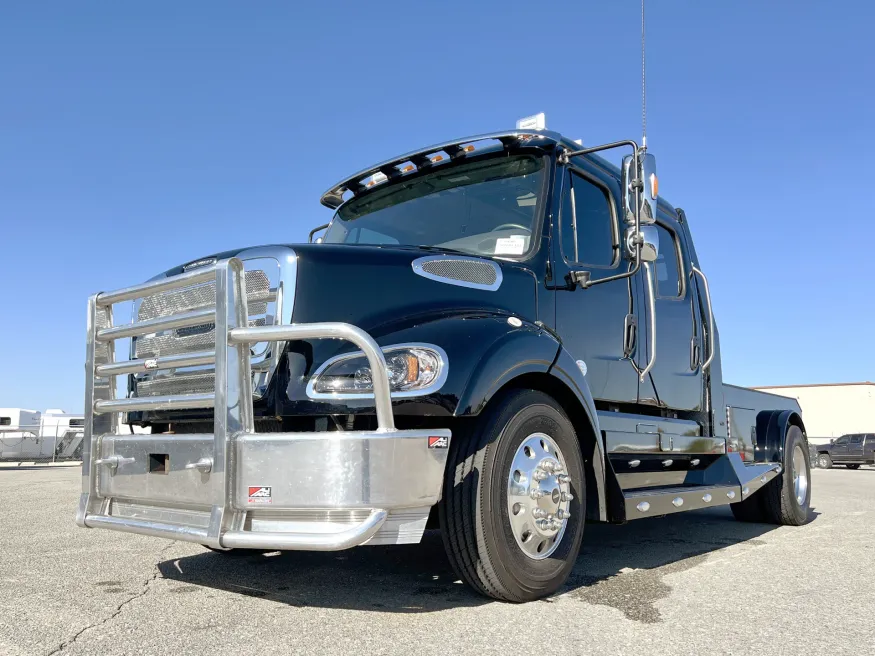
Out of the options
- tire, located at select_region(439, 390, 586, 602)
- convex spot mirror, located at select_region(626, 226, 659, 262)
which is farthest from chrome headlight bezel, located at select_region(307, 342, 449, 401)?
convex spot mirror, located at select_region(626, 226, 659, 262)

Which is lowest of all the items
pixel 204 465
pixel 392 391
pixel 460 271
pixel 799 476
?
pixel 799 476

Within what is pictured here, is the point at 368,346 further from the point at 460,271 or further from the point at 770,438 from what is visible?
the point at 770,438

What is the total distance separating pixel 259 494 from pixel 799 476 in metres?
6.04

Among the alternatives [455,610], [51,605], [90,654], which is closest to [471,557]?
[455,610]

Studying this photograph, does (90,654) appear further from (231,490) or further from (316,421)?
(316,421)

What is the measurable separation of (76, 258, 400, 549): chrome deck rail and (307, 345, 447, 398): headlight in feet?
0.72

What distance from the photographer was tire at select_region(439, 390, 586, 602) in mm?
3121

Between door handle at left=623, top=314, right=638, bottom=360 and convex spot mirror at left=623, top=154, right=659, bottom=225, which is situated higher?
convex spot mirror at left=623, top=154, right=659, bottom=225

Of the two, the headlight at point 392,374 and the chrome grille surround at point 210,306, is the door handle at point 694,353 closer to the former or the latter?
the headlight at point 392,374

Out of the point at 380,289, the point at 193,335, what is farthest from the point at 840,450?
the point at 193,335

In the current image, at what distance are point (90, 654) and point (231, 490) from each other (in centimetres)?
71

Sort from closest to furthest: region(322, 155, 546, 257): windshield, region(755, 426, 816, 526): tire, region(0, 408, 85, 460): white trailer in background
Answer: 1. region(322, 155, 546, 257): windshield
2. region(755, 426, 816, 526): tire
3. region(0, 408, 85, 460): white trailer in background

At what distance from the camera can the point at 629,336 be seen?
4.77 metres

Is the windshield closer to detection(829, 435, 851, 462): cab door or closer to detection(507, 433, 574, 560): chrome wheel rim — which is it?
detection(507, 433, 574, 560): chrome wheel rim
